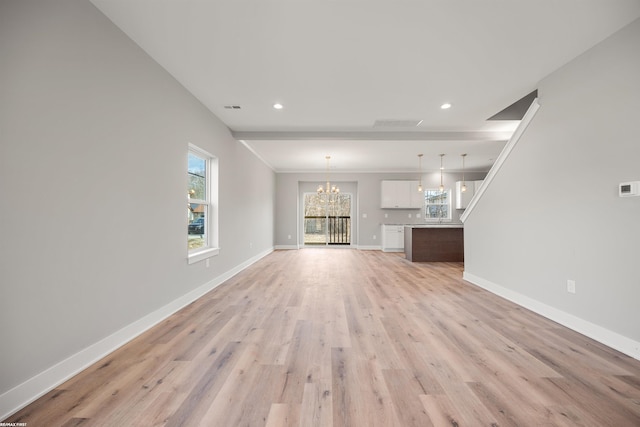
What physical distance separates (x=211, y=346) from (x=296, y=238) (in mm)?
6510

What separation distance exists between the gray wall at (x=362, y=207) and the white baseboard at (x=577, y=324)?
5033 millimetres

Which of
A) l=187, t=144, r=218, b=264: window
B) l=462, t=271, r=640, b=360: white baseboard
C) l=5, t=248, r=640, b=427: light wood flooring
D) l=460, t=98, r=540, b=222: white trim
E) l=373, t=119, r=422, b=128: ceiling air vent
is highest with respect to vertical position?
l=373, t=119, r=422, b=128: ceiling air vent

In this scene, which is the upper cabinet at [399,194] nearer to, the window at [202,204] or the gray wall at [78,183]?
the window at [202,204]

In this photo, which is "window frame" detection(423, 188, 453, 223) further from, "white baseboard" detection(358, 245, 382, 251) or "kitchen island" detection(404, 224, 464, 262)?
"kitchen island" detection(404, 224, 464, 262)

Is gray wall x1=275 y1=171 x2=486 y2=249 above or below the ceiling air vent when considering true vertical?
below

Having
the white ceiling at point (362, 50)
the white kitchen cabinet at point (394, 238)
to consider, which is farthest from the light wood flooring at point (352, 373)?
the white kitchen cabinet at point (394, 238)

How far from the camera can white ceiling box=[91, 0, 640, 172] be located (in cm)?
194

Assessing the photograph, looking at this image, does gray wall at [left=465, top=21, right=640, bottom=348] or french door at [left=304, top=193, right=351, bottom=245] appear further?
french door at [left=304, top=193, right=351, bottom=245]

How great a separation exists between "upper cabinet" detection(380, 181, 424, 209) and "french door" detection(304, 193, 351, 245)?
1.27 meters

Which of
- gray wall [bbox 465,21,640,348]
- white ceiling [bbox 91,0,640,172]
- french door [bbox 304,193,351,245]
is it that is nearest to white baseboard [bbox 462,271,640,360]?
gray wall [bbox 465,21,640,348]

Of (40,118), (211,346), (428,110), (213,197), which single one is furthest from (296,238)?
(40,118)

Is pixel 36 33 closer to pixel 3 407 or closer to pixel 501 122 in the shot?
pixel 3 407

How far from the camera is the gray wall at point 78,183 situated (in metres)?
1.41

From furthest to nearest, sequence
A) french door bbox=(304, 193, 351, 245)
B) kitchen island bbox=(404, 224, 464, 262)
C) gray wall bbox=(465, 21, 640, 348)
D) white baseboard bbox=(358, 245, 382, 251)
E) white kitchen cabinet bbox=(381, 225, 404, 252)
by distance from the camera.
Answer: french door bbox=(304, 193, 351, 245)
white baseboard bbox=(358, 245, 382, 251)
white kitchen cabinet bbox=(381, 225, 404, 252)
kitchen island bbox=(404, 224, 464, 262)
gray wall bbox=(465, 21, 640, 348)
